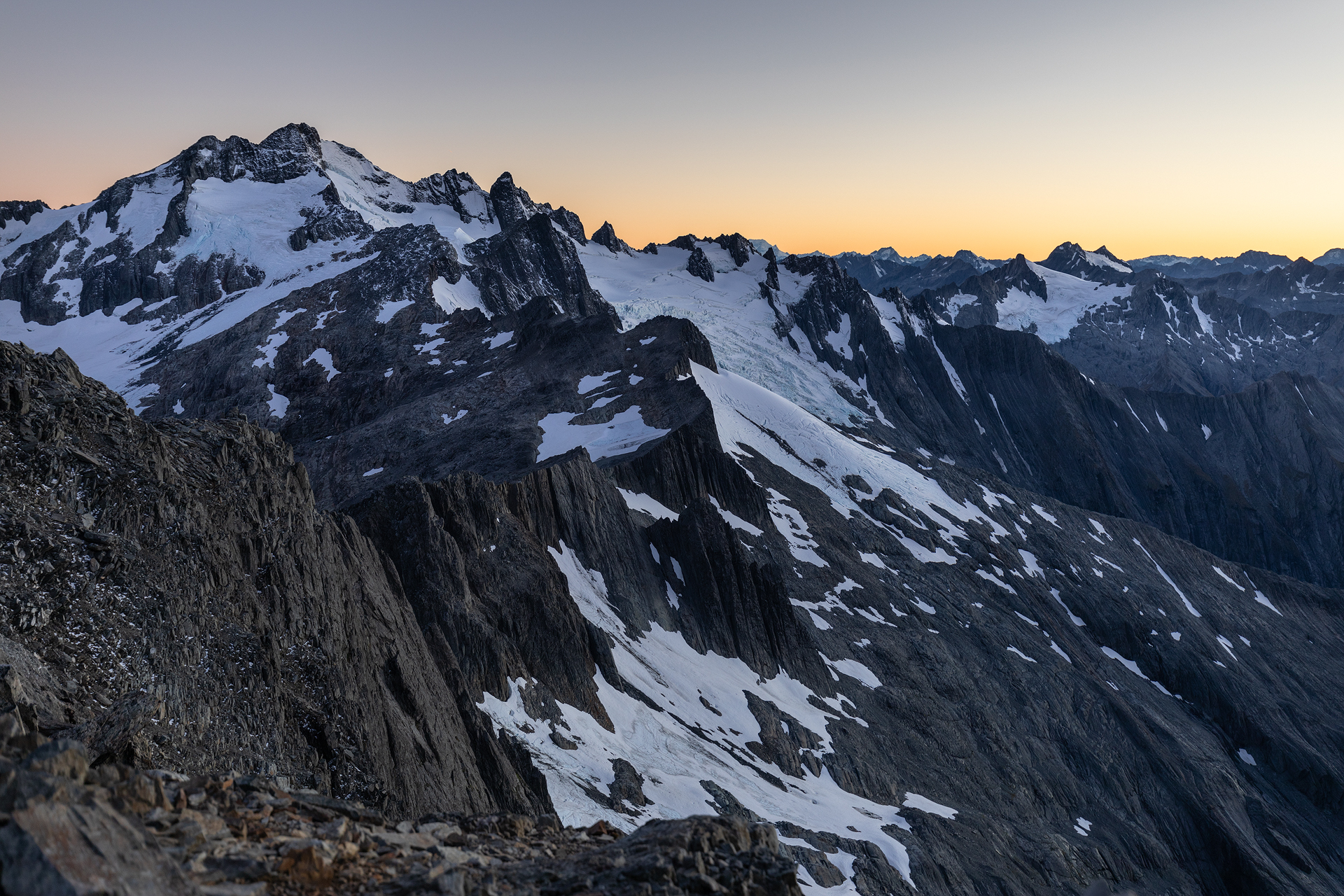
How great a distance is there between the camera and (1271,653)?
11006cm

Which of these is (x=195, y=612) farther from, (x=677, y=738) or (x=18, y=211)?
(x=18, y=211)

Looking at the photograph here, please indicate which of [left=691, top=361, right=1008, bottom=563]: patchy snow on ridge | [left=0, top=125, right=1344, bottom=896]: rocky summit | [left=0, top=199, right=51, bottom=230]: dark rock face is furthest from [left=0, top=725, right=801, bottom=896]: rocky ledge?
[left=0, top=199, right=51, bottom=230]: dark rock face

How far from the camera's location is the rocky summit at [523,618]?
1495 centimetres

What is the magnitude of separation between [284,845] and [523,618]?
37.6m

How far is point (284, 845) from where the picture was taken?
11422mm

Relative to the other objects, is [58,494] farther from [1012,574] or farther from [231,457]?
[1012,574]

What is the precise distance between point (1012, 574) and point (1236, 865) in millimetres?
31588

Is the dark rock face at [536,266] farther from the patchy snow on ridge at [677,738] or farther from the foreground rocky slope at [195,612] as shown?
the foreground rocky slope at [195,612]

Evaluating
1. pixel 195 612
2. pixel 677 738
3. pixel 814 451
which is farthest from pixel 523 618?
pixel 814 451

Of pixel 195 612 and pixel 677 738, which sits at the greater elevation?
pixel 195 612

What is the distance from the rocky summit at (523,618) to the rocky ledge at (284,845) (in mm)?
65

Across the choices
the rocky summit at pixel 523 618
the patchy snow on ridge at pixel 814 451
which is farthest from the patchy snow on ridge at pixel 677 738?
the patchy snow on ridge at pixel 814 451

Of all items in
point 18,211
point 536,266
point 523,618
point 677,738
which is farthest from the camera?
A: point 18,211

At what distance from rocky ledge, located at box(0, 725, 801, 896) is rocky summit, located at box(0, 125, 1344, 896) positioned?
0.06 m
